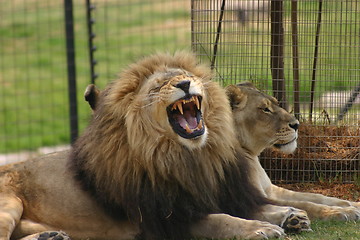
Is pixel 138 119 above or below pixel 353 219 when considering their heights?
above

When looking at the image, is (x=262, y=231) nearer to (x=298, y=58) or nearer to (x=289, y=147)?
(x=289, y=147)

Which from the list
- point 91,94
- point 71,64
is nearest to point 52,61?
point 71,64

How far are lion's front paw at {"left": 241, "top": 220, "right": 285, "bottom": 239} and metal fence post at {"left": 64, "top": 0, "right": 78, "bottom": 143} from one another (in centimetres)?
431

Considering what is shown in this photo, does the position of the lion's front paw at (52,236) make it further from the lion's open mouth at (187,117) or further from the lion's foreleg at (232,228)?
the lion's open mouth at (187,117)

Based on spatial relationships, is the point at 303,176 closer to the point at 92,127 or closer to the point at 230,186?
the point at 230,186

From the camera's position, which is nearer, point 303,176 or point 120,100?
point 120,100

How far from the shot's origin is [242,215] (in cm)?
498

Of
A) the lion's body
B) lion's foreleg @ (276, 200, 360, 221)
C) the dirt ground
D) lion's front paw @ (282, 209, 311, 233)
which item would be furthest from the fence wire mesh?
the lion's body

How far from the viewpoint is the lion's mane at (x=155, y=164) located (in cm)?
474

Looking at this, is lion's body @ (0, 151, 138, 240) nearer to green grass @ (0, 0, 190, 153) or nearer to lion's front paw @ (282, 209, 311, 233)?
lion's front paw @ (282, 209, 311, 233)

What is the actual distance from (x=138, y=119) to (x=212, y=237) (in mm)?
796

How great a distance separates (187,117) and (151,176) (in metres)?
0.40

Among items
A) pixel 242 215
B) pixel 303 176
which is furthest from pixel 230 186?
pixel 303 176

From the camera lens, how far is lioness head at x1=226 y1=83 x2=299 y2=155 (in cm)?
571
